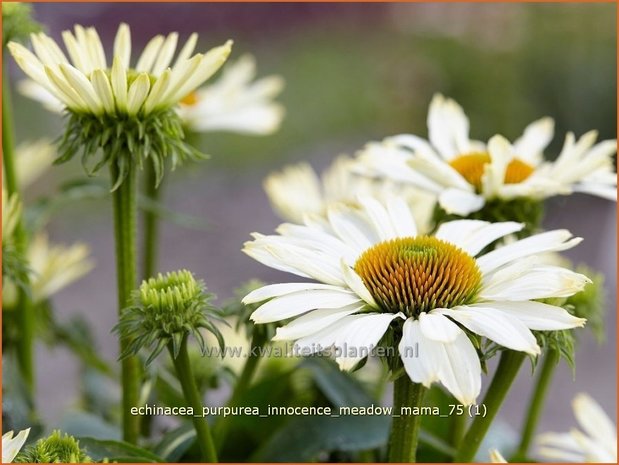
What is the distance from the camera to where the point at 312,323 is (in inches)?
15.7

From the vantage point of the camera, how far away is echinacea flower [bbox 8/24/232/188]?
0.46 metres

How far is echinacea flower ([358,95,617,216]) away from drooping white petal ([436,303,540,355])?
0.13 metres

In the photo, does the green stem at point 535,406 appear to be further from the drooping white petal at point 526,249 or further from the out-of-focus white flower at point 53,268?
the out-of-focus white flower at point 53,268

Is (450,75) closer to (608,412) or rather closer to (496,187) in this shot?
(608,412)

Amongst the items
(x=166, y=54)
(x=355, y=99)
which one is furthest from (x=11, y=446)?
(x=355, y=99)

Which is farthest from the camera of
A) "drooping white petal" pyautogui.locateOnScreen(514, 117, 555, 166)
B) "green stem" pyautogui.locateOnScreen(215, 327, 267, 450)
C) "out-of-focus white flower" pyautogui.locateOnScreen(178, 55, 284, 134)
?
"out-of-focus white flower" pyautogui.locateOnScreen(178, 55, 284, 134)

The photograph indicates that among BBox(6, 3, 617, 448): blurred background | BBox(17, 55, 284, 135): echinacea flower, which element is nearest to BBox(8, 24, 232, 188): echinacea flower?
BBox(17, 55, 284, 135): echinacea flower

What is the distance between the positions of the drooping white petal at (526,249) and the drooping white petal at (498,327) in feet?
0.17

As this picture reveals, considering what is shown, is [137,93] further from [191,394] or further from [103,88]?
[191,394]

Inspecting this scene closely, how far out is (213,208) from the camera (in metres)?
2.74

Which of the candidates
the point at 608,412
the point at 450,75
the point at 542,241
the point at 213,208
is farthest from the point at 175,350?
the point at 450,75

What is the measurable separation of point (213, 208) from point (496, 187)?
7.32 ft

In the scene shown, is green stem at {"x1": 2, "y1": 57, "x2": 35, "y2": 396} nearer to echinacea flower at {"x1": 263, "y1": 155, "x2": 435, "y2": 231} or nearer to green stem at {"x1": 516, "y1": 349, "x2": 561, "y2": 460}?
echinacea flower at {"x1": 263, "y1": 155, "x2": 435, "y2": 231}

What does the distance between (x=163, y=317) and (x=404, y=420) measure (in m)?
0.12
